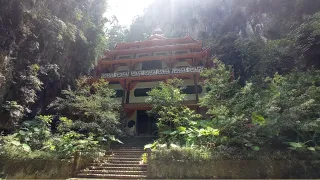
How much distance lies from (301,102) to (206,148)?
13.9 feet

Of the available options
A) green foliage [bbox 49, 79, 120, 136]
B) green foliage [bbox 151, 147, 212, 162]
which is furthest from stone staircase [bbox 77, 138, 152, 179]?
green foliage [bbox 49, 79, 120, 136]

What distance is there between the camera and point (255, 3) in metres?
19.3

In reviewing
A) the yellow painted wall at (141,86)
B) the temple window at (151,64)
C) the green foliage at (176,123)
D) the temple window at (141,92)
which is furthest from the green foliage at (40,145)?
the temple window at (151,64)

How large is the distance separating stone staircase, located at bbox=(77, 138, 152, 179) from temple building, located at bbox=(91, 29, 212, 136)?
5.04 metres

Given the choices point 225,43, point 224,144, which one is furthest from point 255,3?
point 224,144

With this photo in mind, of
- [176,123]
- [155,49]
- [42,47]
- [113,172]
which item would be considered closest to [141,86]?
[155,49]

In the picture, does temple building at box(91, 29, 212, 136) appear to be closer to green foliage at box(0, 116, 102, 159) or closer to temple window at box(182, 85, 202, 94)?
temple window at box(182, 85, 202, 94)

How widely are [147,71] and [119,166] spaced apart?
10864 millimetres

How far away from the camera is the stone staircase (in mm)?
9030

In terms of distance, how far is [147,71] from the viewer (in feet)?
64.0

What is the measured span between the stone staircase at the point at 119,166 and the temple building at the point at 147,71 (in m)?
5.04

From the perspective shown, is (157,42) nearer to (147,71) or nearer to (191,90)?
(147,71)

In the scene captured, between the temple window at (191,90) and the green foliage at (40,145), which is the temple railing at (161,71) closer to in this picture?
the temple window at (191,90)

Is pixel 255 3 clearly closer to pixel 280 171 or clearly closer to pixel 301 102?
pixel 301 102
